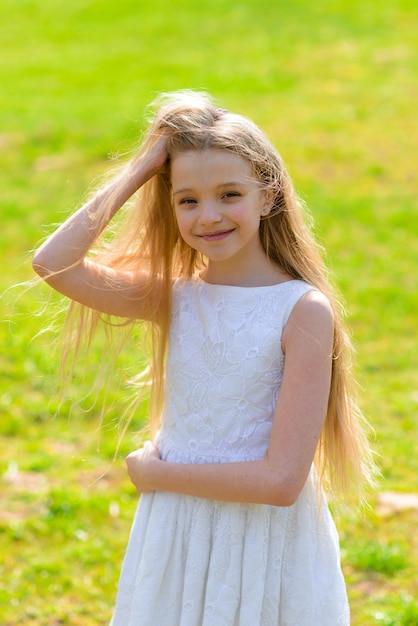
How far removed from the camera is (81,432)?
15.8 ft

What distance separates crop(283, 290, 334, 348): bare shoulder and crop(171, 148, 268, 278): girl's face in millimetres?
187

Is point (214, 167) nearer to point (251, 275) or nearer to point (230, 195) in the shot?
point (230, 195)

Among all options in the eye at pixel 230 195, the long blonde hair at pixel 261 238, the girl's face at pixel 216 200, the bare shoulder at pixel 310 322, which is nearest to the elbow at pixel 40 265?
the long blonde hair at pixel 261 238

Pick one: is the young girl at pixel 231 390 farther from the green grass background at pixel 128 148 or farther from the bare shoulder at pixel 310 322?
the green grass background at pixel 128 148

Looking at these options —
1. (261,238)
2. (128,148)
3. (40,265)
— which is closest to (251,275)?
(261,238)

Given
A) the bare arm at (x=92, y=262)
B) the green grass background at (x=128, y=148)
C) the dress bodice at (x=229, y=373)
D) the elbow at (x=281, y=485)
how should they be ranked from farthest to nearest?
the green grass background at (x=128, y=148)
the bare arm at (x=92, y=262)
the dress bodice at (x=229, y=373)
the elbow at (x=281, y=485)

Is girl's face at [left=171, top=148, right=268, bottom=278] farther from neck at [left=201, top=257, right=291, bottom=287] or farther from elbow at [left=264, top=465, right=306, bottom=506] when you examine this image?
elbow at [left=264, top=465, right=306, bottom=506]

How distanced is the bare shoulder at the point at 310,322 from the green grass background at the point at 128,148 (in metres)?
0.83

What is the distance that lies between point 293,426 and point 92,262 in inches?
25.9

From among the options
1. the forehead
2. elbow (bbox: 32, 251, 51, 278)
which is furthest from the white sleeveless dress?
elbow (bbox: 32, 251, 51, 278)

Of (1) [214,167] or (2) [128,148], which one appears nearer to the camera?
(1) [214,167]

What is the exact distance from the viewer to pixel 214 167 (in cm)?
206

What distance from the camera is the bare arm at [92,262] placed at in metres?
2.20

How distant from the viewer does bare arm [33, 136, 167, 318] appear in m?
2.20
